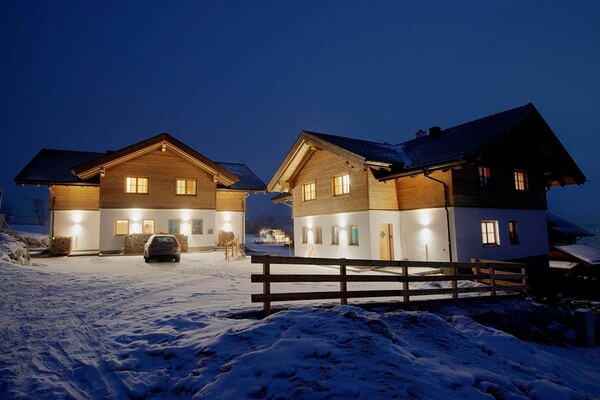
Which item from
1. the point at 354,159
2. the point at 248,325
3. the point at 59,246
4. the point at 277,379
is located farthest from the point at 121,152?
the point at 277,379

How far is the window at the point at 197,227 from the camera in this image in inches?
1017

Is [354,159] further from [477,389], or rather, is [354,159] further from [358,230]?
[477,389]

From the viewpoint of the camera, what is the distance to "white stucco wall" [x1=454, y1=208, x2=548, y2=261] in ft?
51.7

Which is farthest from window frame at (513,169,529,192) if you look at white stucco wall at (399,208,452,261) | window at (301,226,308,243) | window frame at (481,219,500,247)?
window at (301,226,308,243)

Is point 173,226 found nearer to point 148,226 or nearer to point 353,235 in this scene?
point 148,226

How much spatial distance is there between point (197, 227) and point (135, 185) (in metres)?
5.48

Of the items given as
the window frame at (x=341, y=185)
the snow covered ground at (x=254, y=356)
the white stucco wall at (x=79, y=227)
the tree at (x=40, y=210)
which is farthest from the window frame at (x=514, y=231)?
the tree at (x=40, y=210)

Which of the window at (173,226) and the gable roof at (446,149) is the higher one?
the gable roof at (446,149)

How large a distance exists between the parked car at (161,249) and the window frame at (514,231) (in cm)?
1901

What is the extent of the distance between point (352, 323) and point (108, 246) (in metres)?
22.6

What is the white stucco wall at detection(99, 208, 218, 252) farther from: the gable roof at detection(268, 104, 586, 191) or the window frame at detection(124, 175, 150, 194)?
the gable roof at detection(268, 104, 586, 191)

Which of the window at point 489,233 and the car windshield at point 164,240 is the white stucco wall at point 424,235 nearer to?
the window at point 489,233

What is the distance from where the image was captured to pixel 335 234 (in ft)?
64.2

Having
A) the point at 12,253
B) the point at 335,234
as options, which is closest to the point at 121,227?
the point at 12,253
